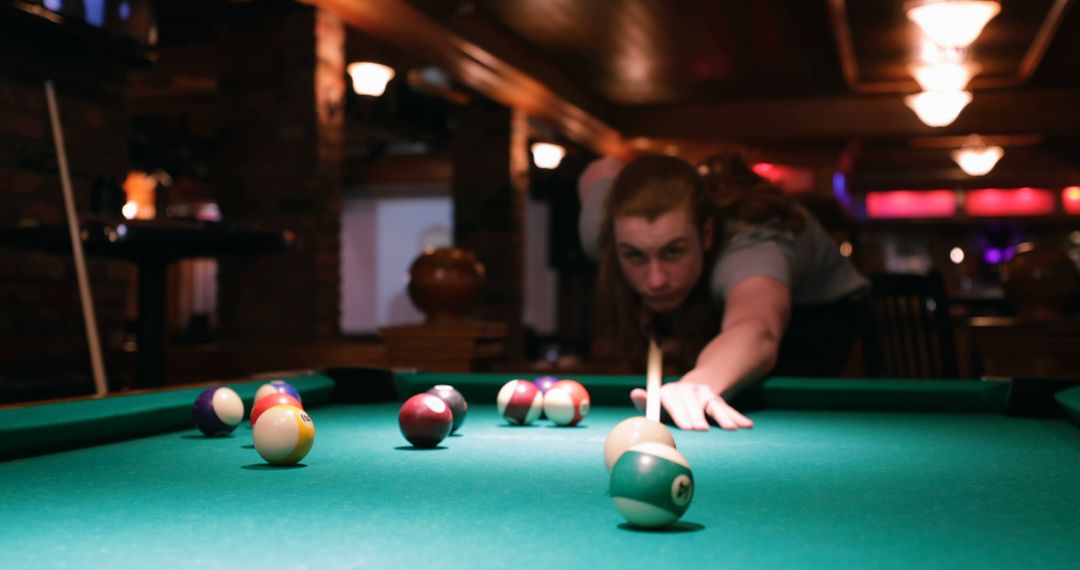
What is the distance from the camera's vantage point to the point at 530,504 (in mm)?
1355

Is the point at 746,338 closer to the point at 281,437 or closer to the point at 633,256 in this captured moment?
the point at 633,256

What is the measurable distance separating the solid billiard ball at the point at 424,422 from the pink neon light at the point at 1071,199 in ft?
45.6

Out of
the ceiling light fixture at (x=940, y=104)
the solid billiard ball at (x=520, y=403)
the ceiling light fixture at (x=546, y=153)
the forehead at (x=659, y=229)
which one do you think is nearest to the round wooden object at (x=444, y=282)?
the forehead at (x=659, y=229)

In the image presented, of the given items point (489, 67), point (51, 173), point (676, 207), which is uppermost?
point (489, 67)

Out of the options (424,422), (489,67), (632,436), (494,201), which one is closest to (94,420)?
(424,422)

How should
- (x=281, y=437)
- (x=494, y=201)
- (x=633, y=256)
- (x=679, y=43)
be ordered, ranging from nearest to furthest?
(x=281, y=437) → (x=633, y=256) → (x=679, y=43) → (x=494, y=201)

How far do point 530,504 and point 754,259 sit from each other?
1.86 m

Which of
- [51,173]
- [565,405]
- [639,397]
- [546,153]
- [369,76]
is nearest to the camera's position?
[565,405]

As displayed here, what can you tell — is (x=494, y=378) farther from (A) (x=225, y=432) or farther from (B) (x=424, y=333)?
(B) (x=424, y=333)

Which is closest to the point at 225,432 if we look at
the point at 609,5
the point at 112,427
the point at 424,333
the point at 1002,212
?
the point at 112,427

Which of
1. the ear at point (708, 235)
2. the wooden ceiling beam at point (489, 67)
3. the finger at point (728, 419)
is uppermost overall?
the wooden ceiling beam at point (489, 67)

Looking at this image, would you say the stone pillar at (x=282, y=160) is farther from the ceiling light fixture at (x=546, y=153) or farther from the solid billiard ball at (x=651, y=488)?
the solid billiard ball at (x=651, y=488)

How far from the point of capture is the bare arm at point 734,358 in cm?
229

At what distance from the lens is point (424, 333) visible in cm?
479
